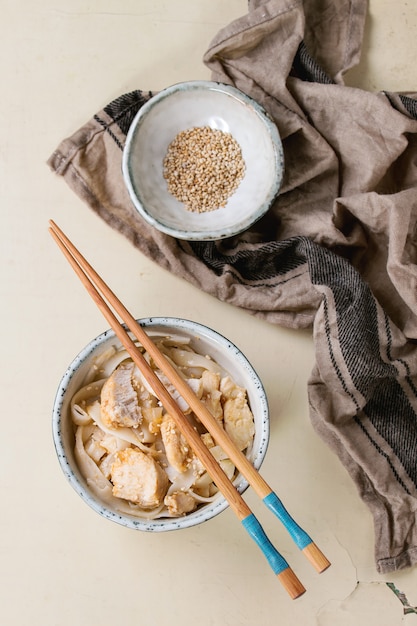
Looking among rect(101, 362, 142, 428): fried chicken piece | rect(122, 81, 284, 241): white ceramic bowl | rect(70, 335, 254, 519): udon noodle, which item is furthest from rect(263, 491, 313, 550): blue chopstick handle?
rect(122, 81, 284, 241): white ceramic bowl

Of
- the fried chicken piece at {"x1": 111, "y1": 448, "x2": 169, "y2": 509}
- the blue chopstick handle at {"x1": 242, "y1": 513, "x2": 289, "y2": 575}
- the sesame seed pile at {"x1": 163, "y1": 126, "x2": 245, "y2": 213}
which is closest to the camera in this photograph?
the blue chopstick handle at {"x1": 242, "y1": 513, "x2": 289, "y2": 575}

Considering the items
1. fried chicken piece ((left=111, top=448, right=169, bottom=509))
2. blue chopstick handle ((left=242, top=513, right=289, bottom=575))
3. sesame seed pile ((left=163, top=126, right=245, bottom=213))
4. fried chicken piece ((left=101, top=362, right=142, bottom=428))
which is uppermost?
sesame seed pile ((left=163, top=126, right=245, bottom=213))

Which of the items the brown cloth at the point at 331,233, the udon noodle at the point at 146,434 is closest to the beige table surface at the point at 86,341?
the brown cloth at the point at 331,233

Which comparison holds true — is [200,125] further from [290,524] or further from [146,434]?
[290,524]

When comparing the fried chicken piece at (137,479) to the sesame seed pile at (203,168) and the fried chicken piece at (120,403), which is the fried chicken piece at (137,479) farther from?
the sesame seed pile at (203,168)

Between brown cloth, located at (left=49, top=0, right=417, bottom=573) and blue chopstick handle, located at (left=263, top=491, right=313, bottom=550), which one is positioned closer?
blue chopstick handle, located at (left=263, top=491, right=313, bottom=550)

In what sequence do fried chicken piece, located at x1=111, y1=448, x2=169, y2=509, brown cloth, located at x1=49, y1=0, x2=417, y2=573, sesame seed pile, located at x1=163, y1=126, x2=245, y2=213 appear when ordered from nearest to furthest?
fried chicken piece, located at x1=111, y1=448, x2=169, y2=509 → brown cloth, located at x1=49, y1=0, x2=417, y2=573 → sesame seed pile, located at x1=163, y1=126, x2=245, y2=213

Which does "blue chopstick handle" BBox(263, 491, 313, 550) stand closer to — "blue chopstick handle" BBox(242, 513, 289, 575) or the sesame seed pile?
"blue chopstick handle" BBox(242, 513, 289, 575)
